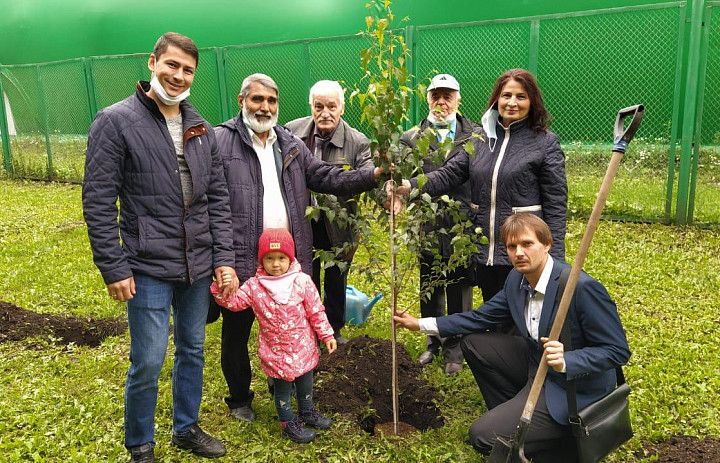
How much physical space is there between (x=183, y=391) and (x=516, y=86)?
95.3 inches

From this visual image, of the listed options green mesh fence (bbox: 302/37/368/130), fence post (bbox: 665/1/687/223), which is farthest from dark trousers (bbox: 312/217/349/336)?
green mesh fence (bbox: 302/37/368/130)

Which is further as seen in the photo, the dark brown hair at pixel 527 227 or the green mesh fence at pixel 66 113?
the green mesh fence at pixel 66 113

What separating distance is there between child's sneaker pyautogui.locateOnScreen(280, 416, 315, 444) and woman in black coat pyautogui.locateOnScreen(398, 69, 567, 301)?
1.40 m

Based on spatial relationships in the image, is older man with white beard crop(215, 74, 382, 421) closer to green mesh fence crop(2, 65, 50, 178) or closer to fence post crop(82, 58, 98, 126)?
fence post crop(82, 58, 98, 126)

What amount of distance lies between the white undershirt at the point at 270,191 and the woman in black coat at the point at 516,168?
0.69 m

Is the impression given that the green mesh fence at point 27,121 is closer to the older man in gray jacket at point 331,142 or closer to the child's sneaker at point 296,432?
the older man in gray jacket at point 331,142

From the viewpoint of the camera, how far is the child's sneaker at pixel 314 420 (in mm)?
3722

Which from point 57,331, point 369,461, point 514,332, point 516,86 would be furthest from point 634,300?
point 57,331

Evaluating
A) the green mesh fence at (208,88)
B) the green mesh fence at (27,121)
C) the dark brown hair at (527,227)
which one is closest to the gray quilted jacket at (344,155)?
the dark brown hair at (527,227)

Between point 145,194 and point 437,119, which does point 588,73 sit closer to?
point 437,119

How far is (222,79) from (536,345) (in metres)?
9.59

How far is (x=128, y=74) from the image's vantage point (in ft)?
41.9

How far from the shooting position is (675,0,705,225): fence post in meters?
7.47

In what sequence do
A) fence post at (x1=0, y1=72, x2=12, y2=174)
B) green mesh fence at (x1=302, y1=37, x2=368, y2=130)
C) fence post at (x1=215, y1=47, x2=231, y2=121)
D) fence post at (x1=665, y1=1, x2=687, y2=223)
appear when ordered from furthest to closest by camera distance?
fence post at (x1=0, y1=72, x2=12, y2=174) → fence post at (x1=215, y1=47, x2=231, y2=121) → green mesh fence at (x1=302, y1=37, x2=368, y2=130) → fence post at (x1=665, y1=1, x2=687, y2=223)
